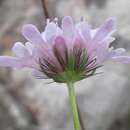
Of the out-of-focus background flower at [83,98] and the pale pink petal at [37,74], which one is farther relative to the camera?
the out-of-focus background flower at [83,98]

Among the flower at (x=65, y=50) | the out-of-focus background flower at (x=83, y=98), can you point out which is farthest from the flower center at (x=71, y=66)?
the out-of-focus background flower at (x=83, y=98)

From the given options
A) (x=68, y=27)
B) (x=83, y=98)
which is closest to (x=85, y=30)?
(x=68, y=27)

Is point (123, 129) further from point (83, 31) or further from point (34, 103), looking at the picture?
point (83, 31)

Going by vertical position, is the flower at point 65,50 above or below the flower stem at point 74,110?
above

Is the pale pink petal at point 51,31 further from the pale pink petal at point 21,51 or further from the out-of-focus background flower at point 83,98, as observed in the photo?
the out-of-focus background flower at point 83,98

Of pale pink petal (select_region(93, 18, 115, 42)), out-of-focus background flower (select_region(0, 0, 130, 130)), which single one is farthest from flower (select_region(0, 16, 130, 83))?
out-of-focus background flower (select_region(0, 0, 130, 130))

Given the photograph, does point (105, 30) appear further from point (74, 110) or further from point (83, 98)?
point (83, 98)

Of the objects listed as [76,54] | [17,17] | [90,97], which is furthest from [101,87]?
[76,54]

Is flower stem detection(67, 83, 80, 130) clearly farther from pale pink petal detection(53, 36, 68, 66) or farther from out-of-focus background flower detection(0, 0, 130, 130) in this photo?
out-of-focus background flower detection(0, 0, 130, 130)
